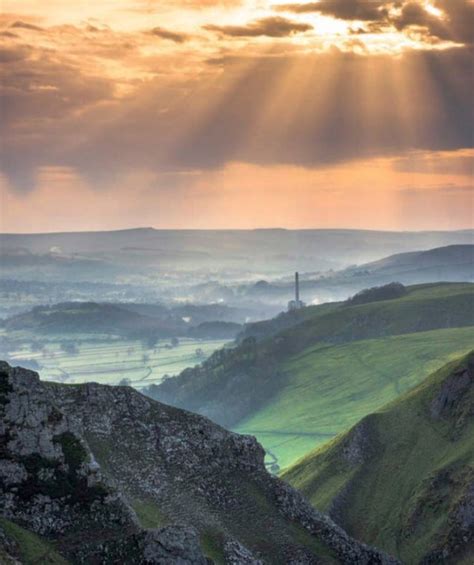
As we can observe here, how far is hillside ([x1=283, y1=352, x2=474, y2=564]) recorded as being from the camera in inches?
4213

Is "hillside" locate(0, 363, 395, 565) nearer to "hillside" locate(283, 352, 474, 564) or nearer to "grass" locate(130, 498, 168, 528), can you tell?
"grass" locate(130, 498, 168, 528)

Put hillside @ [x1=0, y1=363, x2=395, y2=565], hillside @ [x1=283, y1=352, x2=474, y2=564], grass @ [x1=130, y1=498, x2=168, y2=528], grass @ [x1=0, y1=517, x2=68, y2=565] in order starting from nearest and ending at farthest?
grass @ [x1=0, y1=517, x2=68, y2=565] → hillside @ [x1=0, y1=363, x2=395, y2=565] → grass @ [x1=130, y1=498, x2=168, y2=528] → hillside @ [x1=283, y1=352, x2=474, y2=564]

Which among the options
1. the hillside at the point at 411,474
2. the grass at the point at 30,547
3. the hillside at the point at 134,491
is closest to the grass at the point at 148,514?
the hillside at the point at 134,491

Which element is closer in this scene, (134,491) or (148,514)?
(148,514)

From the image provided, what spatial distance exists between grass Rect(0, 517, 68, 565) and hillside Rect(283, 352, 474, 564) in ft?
167

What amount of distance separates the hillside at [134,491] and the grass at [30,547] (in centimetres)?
10

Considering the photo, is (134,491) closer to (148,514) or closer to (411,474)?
(148,514)

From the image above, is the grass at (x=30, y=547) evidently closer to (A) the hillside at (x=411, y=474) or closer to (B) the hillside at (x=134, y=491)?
(B) the hillside at (x=134, y=491)

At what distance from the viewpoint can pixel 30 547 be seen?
209 feet

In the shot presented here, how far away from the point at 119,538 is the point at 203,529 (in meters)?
10.2

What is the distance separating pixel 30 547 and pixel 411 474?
6828 centimetres

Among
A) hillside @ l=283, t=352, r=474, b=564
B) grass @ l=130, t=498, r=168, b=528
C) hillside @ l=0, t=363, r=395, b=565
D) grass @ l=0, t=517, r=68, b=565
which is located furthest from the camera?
hillside @ l=283, t=352, r=474, b=564

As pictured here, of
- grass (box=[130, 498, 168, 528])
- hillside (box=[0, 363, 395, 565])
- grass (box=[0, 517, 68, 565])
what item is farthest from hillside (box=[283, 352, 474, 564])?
grass (box=[0, 517, 68, 565])

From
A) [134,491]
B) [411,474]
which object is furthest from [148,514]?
[411,474]
